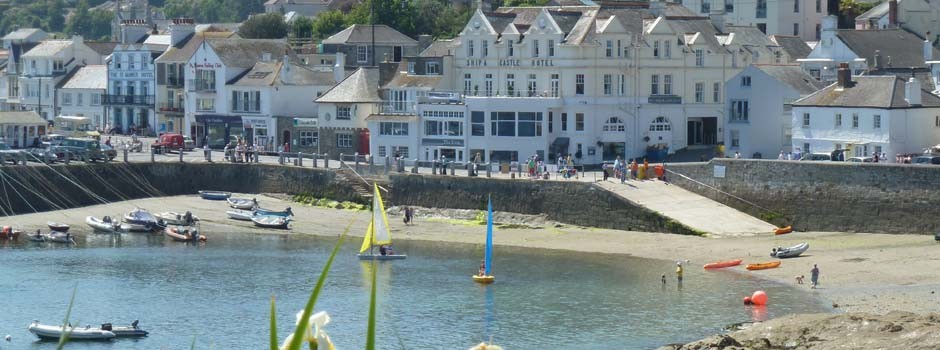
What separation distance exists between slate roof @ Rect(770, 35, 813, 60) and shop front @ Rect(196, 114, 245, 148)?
27741mm

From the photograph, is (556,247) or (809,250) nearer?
(809,250)

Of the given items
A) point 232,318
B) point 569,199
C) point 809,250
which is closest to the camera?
point 232,318

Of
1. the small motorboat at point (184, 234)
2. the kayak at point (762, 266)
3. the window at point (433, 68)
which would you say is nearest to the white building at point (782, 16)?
the window at point (433, 68)

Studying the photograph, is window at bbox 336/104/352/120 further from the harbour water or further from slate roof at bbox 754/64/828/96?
slate roof at bbox 754/64/828/96

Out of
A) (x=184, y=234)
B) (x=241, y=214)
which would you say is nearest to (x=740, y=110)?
(x=241, y=214)

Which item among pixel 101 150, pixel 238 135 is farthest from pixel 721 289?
pixel 238 135

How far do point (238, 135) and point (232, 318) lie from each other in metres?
41.8

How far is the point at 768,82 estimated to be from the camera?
77.2 m

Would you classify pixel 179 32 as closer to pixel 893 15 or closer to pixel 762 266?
pixel 893 15

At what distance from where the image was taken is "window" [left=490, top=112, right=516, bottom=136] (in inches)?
3098

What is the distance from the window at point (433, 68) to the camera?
82.4 meters

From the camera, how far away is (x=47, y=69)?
108625 mm

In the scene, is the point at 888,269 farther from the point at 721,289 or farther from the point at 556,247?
the point at 556,247

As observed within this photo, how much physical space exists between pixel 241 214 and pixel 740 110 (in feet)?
72.9
